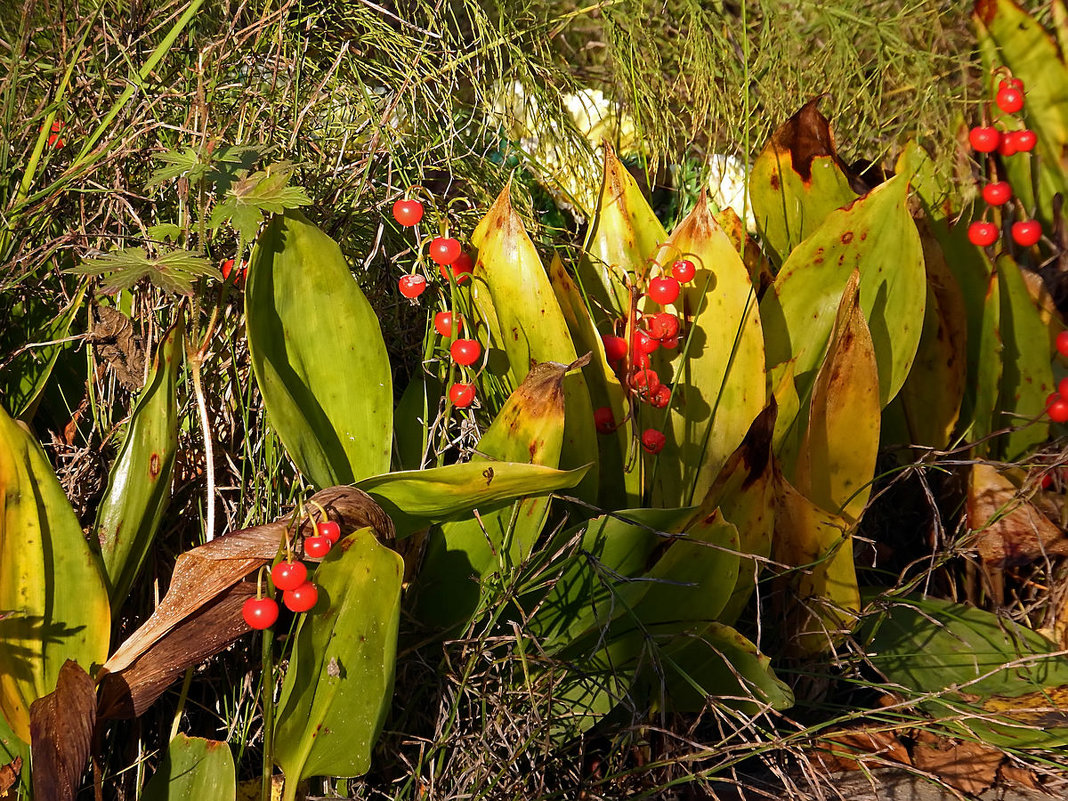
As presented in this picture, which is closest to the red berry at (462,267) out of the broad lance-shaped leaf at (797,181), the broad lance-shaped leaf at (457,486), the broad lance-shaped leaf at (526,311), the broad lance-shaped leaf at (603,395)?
the broad lance-shaped leaf at (526,311)

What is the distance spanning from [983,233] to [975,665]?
67cm

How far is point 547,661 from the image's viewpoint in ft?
3.34

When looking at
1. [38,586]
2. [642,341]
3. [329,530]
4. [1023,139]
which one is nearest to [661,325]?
[642,341]

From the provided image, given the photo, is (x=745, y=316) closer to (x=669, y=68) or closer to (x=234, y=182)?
(x=234, y=182)

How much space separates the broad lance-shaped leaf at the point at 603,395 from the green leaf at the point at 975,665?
37cm

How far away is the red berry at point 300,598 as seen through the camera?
0.86m

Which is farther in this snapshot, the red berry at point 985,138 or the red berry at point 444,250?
the red berry at point 985,138

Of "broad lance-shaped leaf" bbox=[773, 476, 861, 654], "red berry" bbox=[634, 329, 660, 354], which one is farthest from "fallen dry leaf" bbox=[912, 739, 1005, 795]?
"red berry" bbox=[634, 329, 660, 354]

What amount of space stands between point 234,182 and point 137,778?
68 cm

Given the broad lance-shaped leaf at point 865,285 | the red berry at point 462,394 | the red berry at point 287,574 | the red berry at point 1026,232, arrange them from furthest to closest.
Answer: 1. the red berry at point 1026,232
2. the broad lance-shaped leaf at point 865,285
3. the red berry at point 462,394
4. the red berry at point 287,574

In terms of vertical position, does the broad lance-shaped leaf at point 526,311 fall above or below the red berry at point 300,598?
above

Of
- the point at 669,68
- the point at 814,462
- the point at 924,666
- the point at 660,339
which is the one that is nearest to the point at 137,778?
the point at 660,339

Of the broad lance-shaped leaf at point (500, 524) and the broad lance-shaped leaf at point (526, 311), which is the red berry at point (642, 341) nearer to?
the broad lance-shaped leaf at point (526, 311)

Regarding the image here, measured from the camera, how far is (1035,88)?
5.70 ft
